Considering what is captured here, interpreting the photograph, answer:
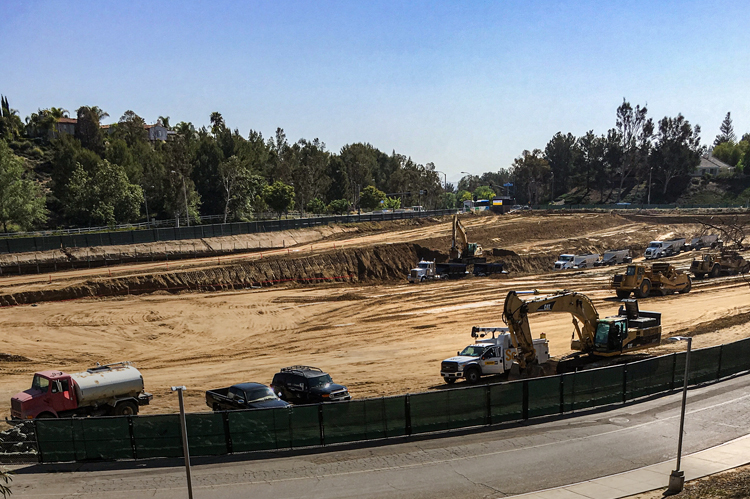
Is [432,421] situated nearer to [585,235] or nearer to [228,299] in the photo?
[228,299]

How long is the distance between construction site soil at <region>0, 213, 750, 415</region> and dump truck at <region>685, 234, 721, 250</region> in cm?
491

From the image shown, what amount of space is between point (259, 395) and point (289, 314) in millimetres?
21401

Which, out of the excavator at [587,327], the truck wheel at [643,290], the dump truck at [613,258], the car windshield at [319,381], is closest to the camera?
the car windshield at [319,381]

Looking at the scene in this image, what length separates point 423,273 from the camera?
54.8 metres

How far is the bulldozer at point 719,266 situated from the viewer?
2057 inches

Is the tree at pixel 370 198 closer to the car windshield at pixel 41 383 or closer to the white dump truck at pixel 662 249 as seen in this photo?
the white dump truck at pixel 662 249

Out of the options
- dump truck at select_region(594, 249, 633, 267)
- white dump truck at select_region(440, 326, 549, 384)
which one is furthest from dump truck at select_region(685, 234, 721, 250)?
white dump truck at select_region(440, 326, 549, 384)

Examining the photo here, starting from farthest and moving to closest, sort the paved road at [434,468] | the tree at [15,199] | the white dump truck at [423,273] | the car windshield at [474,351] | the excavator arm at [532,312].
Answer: the tree at [15,199] → the white dump truck at [423,273] → the car windshield at [474,351] → the excavator arm at [532,312] → the paved road at [434,468]

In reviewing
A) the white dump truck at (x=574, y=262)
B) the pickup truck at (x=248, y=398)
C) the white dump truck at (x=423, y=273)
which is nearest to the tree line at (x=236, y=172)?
the white dump truck at (x=423, y=273)

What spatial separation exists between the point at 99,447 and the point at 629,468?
17.0m

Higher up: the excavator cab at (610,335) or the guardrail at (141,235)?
the guardrail at (141,235)

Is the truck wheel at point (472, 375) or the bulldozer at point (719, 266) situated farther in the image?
the bulldozer at point (719, 266)

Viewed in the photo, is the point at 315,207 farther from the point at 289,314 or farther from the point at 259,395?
the point at 259,395

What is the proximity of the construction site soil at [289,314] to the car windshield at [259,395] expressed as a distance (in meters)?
4.29
